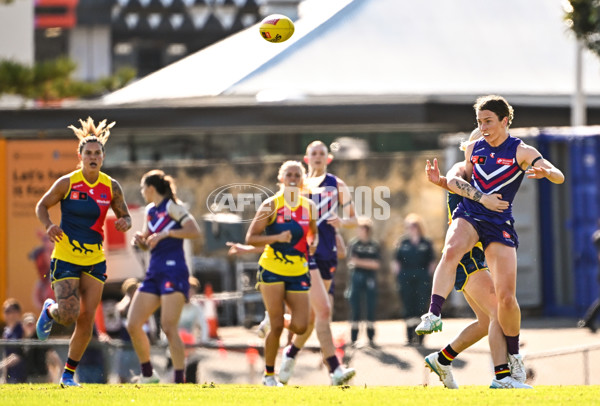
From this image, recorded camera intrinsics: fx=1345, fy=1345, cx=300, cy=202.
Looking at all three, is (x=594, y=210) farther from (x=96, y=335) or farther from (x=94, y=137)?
(x=94, y=137)

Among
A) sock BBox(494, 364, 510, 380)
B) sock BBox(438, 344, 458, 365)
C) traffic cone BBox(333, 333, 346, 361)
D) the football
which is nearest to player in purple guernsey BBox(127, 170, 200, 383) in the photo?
traffic cone BBox(333, 333, 346, 361)

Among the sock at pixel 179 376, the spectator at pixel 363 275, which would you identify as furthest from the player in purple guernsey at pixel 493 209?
the spectator at pixel 363 275

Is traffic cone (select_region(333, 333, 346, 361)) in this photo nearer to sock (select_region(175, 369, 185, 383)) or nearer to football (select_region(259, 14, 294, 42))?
sock (select_region(175, 369, 185, 383))

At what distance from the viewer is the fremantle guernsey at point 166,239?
12.6 m

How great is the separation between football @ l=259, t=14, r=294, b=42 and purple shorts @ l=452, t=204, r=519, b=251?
4.16m

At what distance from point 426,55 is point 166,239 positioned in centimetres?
1161

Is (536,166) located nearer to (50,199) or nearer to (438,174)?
(438,174)

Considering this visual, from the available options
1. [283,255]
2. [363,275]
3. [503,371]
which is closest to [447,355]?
[503,371]

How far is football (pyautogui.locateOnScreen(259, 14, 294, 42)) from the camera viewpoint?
13523 millimetres

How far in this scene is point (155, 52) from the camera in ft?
207

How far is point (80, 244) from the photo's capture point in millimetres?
11172

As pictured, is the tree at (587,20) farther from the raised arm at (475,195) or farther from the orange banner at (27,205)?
the raised arm at (475,195)

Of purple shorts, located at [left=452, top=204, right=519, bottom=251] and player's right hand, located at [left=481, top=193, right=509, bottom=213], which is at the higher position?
player's right hand, located at [left=481, top=193, right=509, bottom=213]

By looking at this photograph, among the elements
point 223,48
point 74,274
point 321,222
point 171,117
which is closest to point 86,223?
point 74,274
